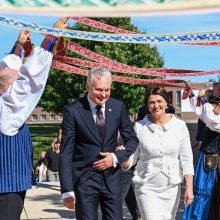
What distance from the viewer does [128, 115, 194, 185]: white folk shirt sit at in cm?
459

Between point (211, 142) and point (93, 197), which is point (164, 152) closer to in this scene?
point (93, 197)

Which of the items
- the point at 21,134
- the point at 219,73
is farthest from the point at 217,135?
the point at 21,134

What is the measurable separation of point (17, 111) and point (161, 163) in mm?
1880

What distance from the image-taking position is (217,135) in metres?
6.05

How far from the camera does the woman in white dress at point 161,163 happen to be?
4.59 metres

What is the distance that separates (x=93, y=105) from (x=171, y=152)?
856mm

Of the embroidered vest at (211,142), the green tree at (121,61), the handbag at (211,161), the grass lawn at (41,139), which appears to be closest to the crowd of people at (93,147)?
the embroidered vest at (211,142)

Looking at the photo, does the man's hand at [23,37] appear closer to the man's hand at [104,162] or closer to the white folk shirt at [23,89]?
the white folk shirt at [23,89]

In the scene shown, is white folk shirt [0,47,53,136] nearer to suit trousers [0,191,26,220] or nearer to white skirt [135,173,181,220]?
suit trousers [0,191,26,220]

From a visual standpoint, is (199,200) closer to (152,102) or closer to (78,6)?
(152,102)

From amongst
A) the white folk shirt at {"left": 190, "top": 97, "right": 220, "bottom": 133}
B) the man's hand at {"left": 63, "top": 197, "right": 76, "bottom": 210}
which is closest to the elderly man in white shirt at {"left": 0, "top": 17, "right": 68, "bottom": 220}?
the man's hand at {"left": 63, "top": 197, "right": 76, "bottom": 210}

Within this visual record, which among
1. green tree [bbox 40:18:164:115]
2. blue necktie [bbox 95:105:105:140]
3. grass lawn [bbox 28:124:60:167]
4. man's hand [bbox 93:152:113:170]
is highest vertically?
green tree [bbox 40:18:164:115]

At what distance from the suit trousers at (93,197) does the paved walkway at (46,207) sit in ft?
10.3

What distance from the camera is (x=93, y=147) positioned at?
4129 mm
